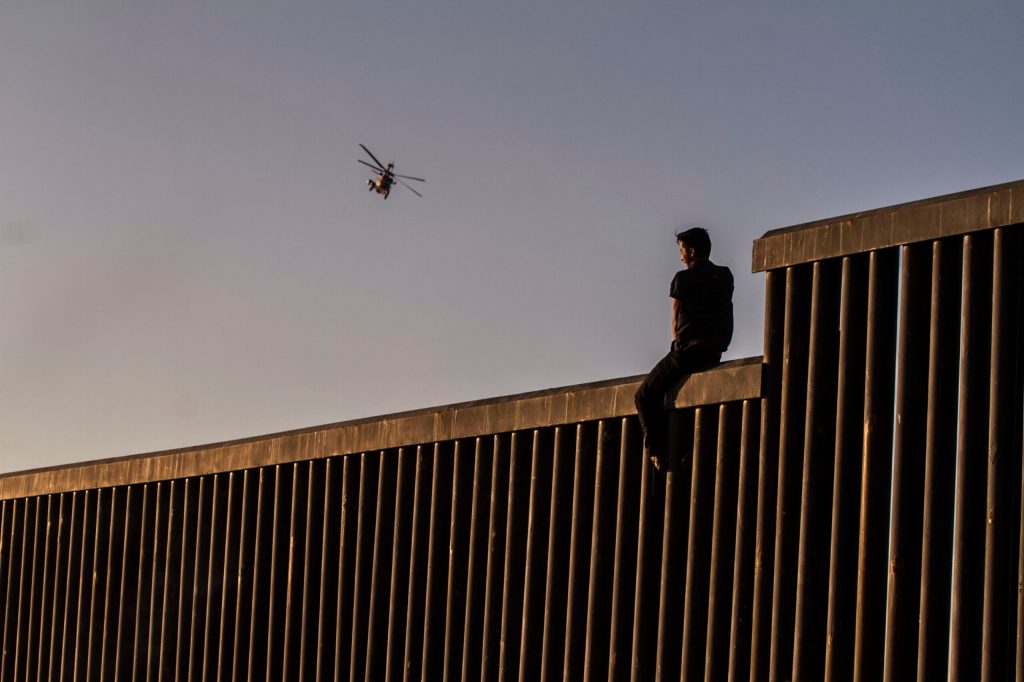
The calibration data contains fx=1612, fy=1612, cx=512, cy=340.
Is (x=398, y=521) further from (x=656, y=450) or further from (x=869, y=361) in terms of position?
(x=869, y=361)

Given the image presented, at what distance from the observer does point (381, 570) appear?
12.1 m

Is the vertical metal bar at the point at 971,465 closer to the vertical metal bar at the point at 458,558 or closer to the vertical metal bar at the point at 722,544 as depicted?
the vertical metal bar at the point at 722,544

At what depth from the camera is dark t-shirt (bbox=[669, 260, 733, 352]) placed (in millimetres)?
10039

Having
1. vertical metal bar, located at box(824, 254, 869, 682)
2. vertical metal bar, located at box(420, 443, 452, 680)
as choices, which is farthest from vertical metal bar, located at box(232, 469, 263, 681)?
vertical metal bar, located at box(824, 254, 869, 682)

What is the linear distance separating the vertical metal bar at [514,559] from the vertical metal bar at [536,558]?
0.05m

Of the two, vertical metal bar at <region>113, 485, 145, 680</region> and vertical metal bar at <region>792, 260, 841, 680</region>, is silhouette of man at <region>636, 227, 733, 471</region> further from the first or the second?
vertical metal bar at <region>113, 485, 145, 680</region>

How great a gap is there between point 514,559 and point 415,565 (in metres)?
1.11

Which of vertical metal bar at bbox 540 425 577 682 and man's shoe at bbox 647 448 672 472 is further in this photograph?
vertical metal bar at bbox 540 425 577 682

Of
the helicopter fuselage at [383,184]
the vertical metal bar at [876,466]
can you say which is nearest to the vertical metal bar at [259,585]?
the vertical metal bar at [876,466]

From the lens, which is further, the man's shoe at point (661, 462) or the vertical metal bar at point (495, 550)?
the vertical metal bar at point (495, 550)

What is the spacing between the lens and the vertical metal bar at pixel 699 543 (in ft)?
31.8

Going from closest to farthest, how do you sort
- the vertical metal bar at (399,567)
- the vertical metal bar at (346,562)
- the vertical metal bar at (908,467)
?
1. the vertical metal bar at (908,467)
2. the vertical metal bar at (399,567)
3. the vertical metal bar at (346,562)

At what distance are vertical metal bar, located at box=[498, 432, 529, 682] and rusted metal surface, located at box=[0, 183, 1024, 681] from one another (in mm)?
19

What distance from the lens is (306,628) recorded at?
12.6 meters
